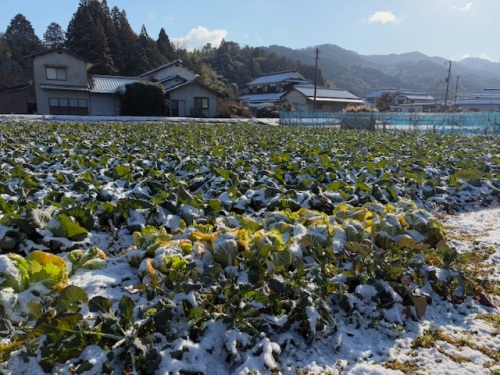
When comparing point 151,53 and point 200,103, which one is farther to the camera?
point 151,53

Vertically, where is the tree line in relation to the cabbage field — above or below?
above

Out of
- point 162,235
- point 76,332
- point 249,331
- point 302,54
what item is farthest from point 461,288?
point 302,54

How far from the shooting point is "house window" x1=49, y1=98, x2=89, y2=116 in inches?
1401

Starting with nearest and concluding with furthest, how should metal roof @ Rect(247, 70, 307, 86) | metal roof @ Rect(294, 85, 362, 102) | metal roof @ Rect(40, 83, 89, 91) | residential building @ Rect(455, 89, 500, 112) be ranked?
metal roof @ Rect(40, 83, 89, 91)
metal roof @ Rect(294, 85, 362, 102)
metal roof @ Rect(247, 70, 307, 86)
residential building @ Rect(455, 89, 500, 112)

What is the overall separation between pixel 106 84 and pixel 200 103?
9.48 m

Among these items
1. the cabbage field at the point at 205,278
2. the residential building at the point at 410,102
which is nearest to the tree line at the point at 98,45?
the residential building at the point at 410,102

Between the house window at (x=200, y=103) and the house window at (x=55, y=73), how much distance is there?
41.2 feet

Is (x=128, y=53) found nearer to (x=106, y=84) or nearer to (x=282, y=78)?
(x=106, y=84)

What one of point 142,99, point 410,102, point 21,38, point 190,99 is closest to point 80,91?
point 142,99

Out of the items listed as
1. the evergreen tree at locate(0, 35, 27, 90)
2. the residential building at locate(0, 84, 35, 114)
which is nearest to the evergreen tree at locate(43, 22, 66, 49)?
the evergreen tree at locate(0, 35, 27, 90)

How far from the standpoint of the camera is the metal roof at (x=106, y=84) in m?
37.1

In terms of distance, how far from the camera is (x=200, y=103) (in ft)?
134

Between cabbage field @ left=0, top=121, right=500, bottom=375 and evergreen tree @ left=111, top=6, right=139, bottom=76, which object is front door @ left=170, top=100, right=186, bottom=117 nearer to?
evergreen tree @ left=111, top=6, right=139, bottom=76

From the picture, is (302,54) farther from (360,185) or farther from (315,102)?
(360,185)
